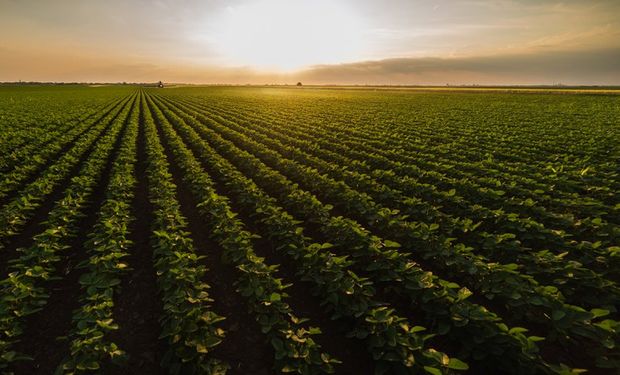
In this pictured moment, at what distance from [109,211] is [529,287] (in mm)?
8774

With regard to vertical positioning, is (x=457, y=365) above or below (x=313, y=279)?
above

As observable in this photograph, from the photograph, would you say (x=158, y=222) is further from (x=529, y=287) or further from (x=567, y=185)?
(x=567, y=185)

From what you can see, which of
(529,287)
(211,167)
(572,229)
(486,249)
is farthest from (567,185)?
(211,167)

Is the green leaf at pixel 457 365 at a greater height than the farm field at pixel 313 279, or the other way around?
the green leaf at pixel 457 365

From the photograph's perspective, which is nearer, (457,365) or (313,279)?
(457,365)

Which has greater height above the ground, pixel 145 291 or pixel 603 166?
pixel 603 166

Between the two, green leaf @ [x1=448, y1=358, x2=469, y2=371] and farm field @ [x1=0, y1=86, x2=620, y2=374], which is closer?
green leaf @ [x1=448, y1=358, x2=469, y2=371]

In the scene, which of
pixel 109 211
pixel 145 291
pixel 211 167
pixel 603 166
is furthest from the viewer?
pixel 211 167

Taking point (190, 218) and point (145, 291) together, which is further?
point (190, 218)

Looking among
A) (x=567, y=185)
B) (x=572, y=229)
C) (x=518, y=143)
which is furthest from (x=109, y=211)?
(x=518, y=143)

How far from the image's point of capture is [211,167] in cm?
1400

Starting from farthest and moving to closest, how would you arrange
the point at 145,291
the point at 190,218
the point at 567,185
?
the point at 567,185 → the point at 190,218 → the point at 145,291

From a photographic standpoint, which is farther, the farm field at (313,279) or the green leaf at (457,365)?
the farm field at (313,279)

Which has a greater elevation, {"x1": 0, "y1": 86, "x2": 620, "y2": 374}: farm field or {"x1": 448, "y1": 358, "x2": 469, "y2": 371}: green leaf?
{"x1": 448, "y1": 358, "x2": 469, "y2": 371}: green leaf
